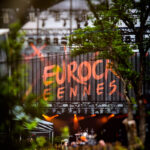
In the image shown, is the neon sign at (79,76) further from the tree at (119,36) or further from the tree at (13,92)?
the tree at (13,92)

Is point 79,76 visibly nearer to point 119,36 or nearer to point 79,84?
point 79,84

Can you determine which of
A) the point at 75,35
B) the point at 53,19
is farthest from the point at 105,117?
the point at 53,19

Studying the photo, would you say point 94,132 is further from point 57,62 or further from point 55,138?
point 57,62

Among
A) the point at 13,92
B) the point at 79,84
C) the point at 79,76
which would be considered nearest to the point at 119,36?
the point at 79,76

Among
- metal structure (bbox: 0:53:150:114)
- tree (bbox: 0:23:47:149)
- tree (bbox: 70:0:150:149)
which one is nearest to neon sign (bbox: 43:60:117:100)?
metal structure (bbox: 0:53:150:114)

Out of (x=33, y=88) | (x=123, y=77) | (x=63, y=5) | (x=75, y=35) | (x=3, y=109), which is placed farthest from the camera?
(x=33, y=88)

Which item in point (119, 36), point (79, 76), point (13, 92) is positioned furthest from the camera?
point (79, 76)

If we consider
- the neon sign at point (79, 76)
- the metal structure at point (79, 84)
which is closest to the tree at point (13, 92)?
the metal structure at point (79, 84)

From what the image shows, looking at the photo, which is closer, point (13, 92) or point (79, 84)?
point (13, 92)

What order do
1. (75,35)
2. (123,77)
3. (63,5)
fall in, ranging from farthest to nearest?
(63,5), (75,35), (123,77)

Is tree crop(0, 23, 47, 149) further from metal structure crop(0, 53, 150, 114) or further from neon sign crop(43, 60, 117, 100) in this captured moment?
neon sign crop(43, 60, 117, 100)

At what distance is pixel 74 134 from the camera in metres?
8.18

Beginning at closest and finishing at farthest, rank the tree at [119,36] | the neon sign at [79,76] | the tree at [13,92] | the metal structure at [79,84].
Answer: the tree at [13,92], the tree at [119,36], the metal structure at [79,84], the neon sign at [79,76]

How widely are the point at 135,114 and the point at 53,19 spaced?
5.02m
